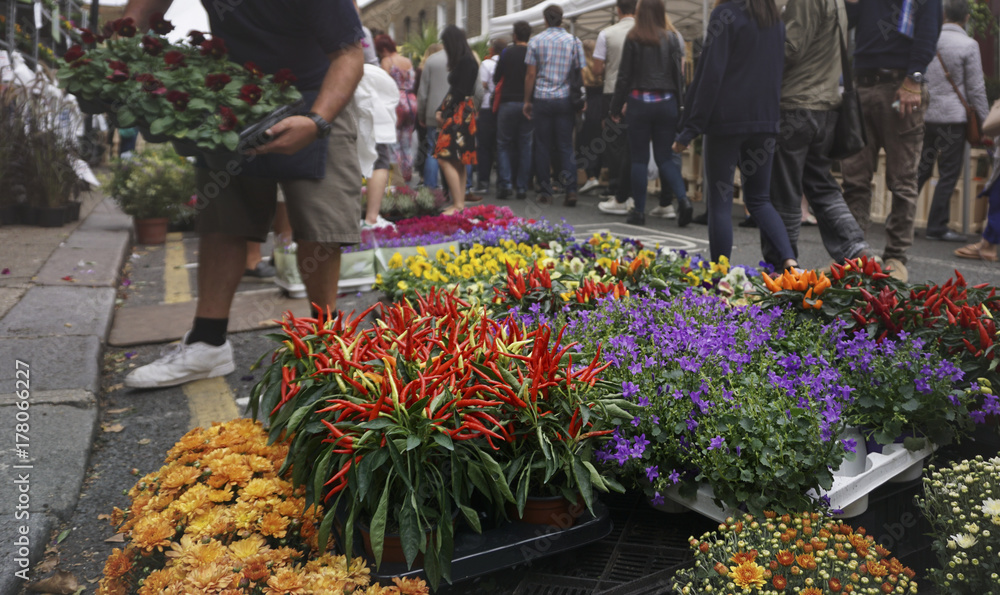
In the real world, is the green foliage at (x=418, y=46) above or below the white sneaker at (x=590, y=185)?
above

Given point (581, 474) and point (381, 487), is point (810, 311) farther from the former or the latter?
point (381, 487)

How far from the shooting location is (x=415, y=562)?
1.90m

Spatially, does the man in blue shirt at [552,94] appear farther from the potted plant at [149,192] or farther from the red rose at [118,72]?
the red rose at [118,72]

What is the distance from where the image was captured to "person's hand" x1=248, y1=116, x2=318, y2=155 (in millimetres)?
3203

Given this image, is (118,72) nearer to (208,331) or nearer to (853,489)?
(208,331)

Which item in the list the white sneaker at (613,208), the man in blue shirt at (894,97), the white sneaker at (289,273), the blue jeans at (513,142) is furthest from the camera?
the blue jeans at (513,142)

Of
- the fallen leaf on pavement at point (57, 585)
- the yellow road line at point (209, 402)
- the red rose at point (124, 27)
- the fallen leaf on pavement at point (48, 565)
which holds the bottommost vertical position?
the yellow road line at point (209, 402)

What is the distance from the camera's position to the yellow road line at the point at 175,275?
233 inches

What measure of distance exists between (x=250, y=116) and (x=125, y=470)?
1.41m

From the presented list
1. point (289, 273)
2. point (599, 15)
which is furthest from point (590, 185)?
point (289, 273)

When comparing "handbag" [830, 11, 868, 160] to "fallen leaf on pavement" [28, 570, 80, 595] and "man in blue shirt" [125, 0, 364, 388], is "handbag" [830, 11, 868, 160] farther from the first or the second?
"fallen leaf on pavement" [28, 570, 80, 595]

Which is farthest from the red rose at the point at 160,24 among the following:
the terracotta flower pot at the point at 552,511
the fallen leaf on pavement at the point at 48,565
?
the terracotta flower pot at the point at 552,511

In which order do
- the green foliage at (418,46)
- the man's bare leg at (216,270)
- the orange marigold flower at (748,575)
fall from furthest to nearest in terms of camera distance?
the green foliage at (418,46), the man's bare leg at (216,270), the orange marigold flower at (748,575)

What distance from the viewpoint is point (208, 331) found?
372cm
